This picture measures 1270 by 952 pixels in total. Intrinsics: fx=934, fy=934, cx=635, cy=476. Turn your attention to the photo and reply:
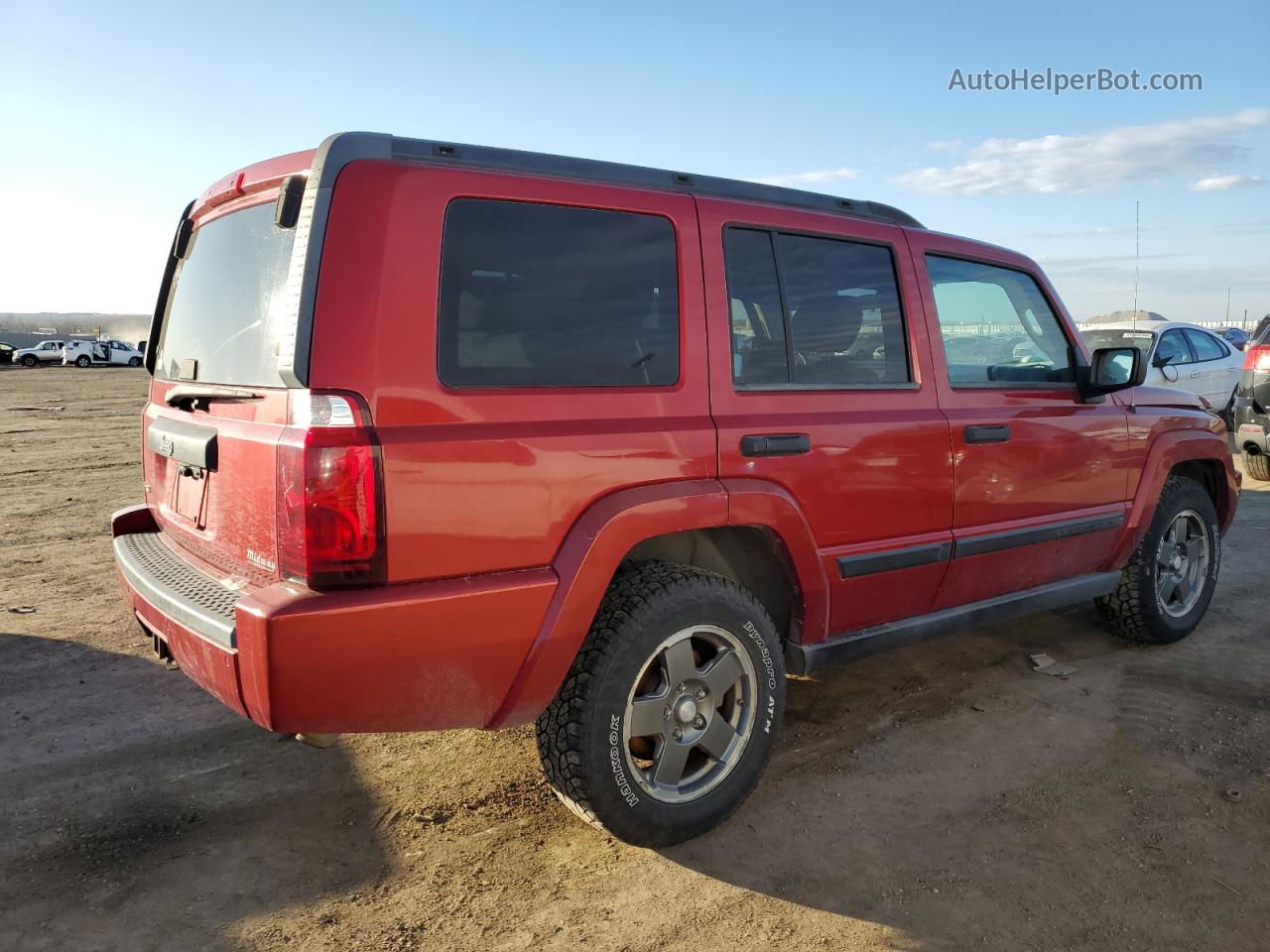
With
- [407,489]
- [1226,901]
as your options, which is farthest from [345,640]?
[1226,901]

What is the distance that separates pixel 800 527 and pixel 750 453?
0.34 metres

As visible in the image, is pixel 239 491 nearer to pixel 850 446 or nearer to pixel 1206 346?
pixel 850 446

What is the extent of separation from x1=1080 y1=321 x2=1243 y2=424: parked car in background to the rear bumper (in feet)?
32.7

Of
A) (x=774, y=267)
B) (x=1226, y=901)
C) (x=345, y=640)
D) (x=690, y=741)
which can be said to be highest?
(x=774, y=267)

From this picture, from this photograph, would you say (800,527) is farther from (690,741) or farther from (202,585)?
(202,585)

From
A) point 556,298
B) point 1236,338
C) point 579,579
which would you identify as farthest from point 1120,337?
point 1236,338

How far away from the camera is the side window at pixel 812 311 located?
3.08m

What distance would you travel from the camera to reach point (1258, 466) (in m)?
9.43

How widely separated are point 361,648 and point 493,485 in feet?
1.69

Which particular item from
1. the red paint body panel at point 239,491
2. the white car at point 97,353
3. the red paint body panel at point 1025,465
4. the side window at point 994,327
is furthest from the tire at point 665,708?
the white car at point 97,353

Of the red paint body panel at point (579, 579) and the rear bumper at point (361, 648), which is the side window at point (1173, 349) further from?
the rear bumper at point (361, 648)

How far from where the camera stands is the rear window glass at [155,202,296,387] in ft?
8.29

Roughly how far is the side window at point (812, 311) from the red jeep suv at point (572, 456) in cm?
1

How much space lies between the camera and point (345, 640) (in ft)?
7.39
